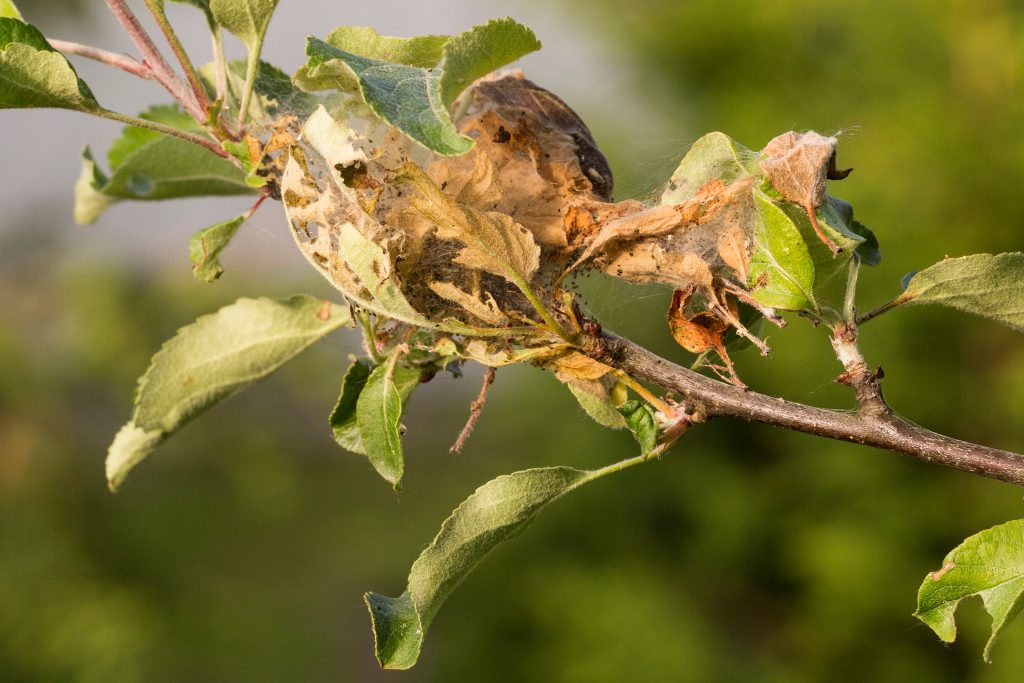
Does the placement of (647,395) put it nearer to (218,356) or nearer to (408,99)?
(408,99)

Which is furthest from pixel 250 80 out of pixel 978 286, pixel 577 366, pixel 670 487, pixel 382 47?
pixel 670 487

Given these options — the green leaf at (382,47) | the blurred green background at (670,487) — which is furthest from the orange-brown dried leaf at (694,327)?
the blurred green background at (670,487)

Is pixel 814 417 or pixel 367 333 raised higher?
pixel 367 333

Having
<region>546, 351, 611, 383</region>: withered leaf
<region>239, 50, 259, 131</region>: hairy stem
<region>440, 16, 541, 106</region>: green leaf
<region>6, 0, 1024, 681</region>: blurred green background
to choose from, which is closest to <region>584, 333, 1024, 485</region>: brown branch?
<region>546, 351, 611, 383</region>: withered leaf

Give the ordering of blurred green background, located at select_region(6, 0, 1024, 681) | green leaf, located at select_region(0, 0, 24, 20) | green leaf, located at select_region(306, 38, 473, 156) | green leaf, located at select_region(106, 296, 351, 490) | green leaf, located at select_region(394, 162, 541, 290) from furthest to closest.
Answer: blurred green background, located at select_region(6, 0, 1024, 681), green leaf, located at select_region(106, 296, 351, 490), green leaf, located at select_region(0, 0, 24, 20), green leaf, located at select_region(394, 162, 541, 290), green leaf, located at select_region(306, 38, 473, 156)

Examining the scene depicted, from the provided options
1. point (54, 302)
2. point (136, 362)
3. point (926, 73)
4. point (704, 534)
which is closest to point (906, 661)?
point (704, 534)

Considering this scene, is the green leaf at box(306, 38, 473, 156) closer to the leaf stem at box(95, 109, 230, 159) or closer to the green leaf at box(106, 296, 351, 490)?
the leaf stem at box(95, 109, 230, 159)

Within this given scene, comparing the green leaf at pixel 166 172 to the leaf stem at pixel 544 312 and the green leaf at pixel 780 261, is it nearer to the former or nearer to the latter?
the leaf stem at pixel 544 312
